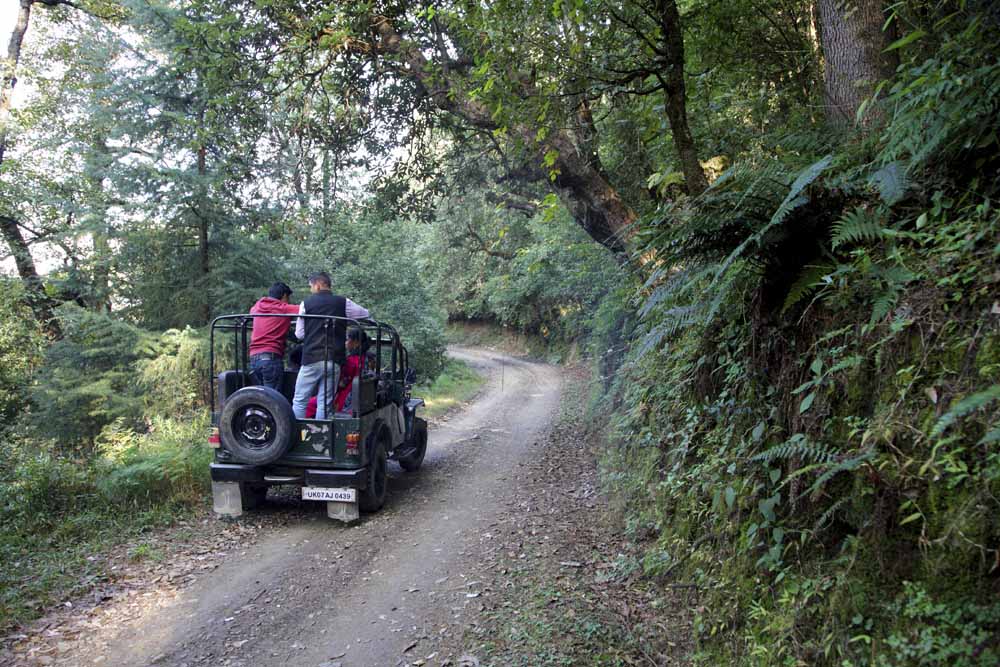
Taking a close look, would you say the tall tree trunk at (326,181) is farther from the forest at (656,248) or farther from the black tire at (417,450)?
the black tire at (417,450)

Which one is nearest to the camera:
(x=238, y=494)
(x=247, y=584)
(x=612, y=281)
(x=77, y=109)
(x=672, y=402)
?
(x=247, y=584)

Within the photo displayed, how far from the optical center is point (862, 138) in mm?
4188

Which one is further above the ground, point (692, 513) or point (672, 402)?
point (672, 402)

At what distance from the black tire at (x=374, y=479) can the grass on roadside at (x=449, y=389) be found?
752 cm

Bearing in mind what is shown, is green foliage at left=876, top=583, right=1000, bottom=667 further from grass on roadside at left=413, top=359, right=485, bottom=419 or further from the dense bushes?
grass on roadside at left=413, top=359, right=485, bottom=419

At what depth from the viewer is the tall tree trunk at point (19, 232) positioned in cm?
1425

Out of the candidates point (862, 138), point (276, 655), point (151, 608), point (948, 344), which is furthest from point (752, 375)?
point (151, 608)

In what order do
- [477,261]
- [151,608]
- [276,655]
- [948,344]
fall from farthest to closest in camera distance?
1. [477,261]
2. [151,608]
3. [276,655]
4. [948,344]

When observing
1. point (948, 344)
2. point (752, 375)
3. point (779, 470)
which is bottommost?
point (779, 470)

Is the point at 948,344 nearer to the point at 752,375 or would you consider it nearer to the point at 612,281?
the point at 752,375

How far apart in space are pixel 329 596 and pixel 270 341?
3.32 meters

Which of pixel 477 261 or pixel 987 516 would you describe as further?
pixel 477 261

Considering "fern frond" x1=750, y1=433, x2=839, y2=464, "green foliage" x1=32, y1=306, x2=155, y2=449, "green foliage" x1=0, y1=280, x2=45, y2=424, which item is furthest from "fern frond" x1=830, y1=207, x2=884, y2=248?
"green foliage" x1=0, y1=280, x2=45, y2=424

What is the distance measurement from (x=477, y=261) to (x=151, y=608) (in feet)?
87.6
